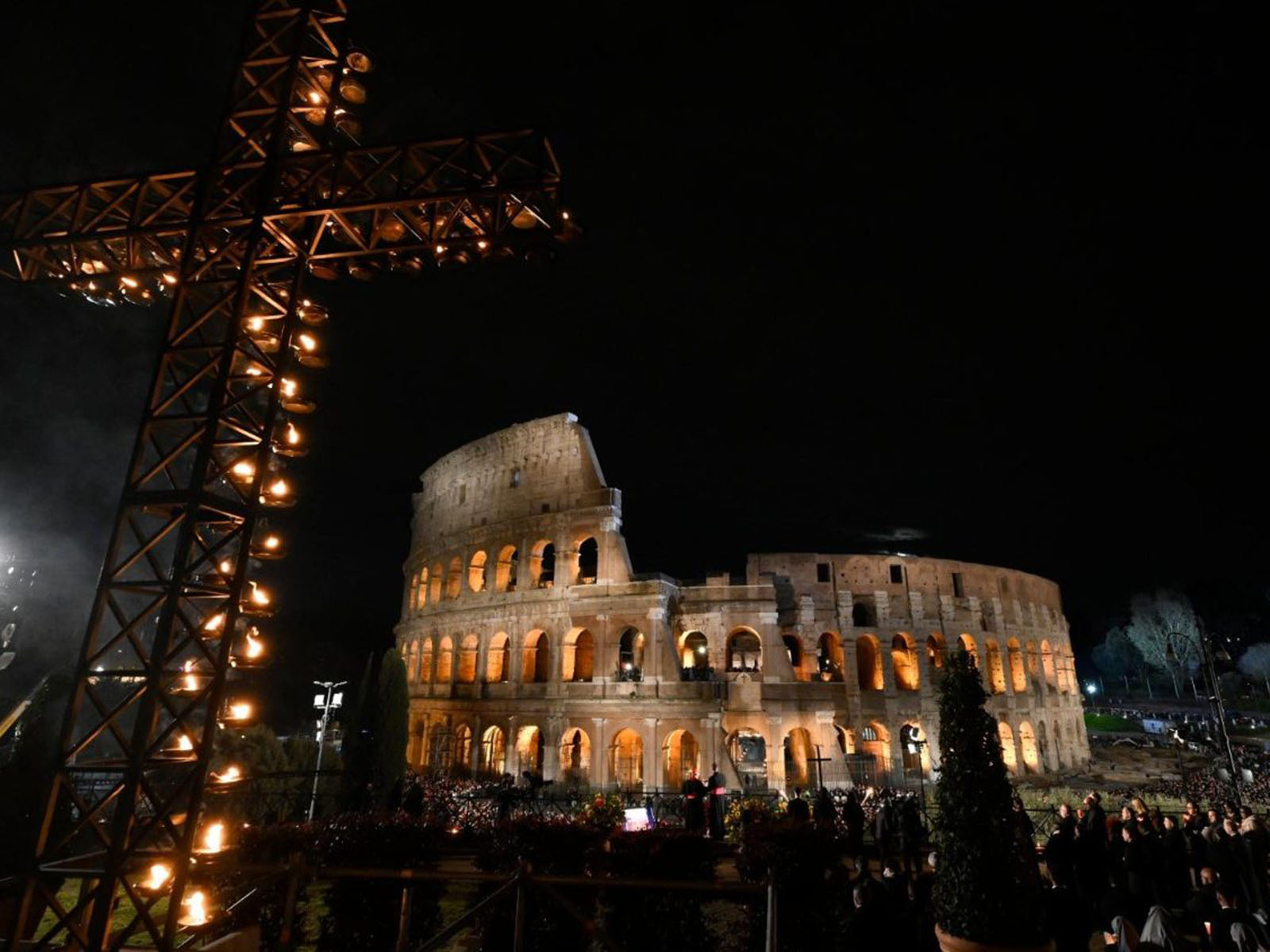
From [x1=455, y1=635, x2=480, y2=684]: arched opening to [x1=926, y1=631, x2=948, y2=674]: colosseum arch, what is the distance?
21.1m

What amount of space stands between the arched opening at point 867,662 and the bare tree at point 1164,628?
1637 inches

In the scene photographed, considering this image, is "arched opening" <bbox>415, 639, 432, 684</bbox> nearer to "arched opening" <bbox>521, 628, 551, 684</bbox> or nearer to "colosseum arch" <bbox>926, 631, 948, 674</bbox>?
"arched opening" <bbox>521, 628, 551, 684</bbox>

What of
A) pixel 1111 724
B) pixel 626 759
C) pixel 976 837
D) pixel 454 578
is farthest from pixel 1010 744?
pixel 976 837

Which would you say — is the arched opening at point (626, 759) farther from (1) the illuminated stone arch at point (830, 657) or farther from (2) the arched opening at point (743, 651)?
(1) the illuminated stone arch at point (830, 657)

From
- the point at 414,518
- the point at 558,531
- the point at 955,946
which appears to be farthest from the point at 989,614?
the point at 955,946

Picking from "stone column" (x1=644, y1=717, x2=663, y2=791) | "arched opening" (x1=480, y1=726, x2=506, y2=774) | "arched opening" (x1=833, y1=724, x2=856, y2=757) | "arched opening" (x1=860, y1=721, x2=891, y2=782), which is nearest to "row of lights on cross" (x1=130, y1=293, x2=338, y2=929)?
"stone column" (x1=644, y1=717, x2=663, y2=791)

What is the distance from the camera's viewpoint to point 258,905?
838cm

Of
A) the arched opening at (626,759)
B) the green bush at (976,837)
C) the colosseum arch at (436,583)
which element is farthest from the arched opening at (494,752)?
the green bush at (976,837)

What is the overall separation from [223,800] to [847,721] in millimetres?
24257

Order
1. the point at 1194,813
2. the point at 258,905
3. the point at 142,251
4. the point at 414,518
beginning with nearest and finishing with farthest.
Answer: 1. the point at 258,905
2. the point at 142,251
3. the point at 1194,813
4. the point at 414,518

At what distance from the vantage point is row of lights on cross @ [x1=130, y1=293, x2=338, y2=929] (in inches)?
305

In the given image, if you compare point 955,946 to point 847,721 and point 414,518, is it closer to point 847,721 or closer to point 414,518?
point 847,721

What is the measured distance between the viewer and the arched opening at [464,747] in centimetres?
Answer: 2903

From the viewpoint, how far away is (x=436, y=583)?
3384cm
